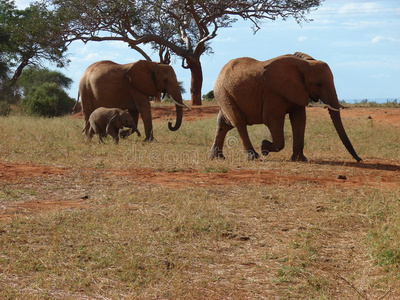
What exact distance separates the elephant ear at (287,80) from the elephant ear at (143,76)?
483 cm

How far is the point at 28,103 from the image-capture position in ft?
82.1

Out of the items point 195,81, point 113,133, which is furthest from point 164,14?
point 113,133

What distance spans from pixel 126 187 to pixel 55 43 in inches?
793

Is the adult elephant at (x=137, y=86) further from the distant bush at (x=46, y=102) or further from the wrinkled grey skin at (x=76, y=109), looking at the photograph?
the distant bush at (x=46, y=102)

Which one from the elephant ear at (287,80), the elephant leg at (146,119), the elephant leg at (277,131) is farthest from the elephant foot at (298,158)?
the elephant leg at (146,119)

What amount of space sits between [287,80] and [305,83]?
36 cm

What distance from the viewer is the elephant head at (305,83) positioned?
415 inches

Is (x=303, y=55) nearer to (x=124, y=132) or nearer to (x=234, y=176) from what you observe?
(x=234, y=176)

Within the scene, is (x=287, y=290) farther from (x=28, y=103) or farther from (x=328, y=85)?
(x=28, y=103)

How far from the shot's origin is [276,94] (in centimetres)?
1071

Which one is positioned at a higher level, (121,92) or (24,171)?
(121,92)

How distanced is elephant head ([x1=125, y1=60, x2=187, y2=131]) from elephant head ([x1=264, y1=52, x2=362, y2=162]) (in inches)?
180

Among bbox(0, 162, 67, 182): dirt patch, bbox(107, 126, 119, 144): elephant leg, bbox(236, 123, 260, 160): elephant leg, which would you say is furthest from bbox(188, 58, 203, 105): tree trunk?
bbox(0, 162, 67, 182): dirt patch

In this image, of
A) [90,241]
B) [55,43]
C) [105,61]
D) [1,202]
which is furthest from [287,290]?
[55,43]
